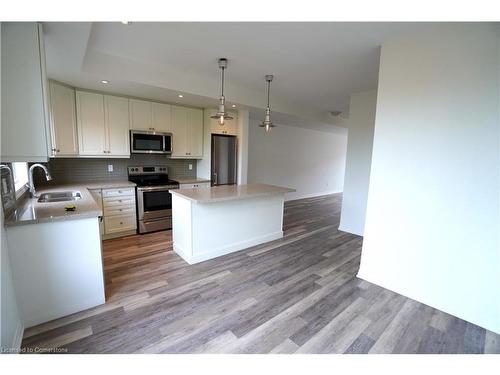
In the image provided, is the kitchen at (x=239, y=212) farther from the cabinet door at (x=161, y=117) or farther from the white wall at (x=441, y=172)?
the cabinet door at (x=161, y=117)

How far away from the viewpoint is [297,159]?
7.21m

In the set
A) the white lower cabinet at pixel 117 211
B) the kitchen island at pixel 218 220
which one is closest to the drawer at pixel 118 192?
the white lower cabinet at pixel 117 211

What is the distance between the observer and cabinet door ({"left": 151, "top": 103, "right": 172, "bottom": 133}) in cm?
400

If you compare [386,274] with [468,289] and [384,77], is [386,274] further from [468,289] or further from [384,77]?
[384,77]

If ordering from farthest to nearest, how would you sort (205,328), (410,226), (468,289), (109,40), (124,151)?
(124,151) → (109,40) → (410,226) → (468,289) → (205,328)

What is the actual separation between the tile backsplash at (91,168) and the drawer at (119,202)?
2.11 feet

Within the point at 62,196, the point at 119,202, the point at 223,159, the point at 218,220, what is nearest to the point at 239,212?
the point at 218,220

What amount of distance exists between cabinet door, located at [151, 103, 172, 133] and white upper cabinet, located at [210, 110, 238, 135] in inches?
Answer: 30.6

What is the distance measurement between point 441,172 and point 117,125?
429 cm

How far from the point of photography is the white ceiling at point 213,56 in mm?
2121

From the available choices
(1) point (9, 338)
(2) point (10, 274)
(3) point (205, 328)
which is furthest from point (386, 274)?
(2) point (10, 274)

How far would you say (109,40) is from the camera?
2439 mm

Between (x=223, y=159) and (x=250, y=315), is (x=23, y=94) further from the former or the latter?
(x=223, y=159)
